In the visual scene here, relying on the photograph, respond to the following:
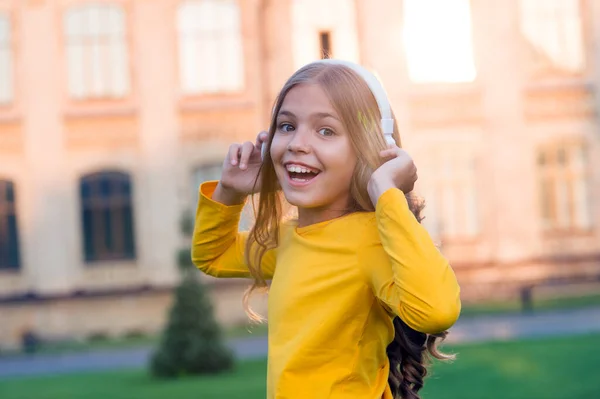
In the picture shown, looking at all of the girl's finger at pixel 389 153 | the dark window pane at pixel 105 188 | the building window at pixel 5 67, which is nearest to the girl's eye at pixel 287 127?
the girl's finger at pixel 389 153

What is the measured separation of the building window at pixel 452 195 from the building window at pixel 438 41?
149 centimetres

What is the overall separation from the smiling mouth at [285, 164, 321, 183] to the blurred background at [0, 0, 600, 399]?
16.4 m

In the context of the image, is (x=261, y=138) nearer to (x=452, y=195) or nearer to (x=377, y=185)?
(x=377, y=185)

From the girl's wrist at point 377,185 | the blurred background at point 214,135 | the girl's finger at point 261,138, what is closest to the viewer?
the girl's wrist at point 377,185

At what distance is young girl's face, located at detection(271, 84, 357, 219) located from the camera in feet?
Result: 7.82

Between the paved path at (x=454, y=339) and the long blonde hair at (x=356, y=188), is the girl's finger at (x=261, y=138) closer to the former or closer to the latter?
the long blonde hair at (x=356, y=188)

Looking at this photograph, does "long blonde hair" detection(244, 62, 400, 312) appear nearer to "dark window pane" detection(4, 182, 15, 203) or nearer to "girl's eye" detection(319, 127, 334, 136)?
"girl's eye" detection(319, 127, 334, 136)

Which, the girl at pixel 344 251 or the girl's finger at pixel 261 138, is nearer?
the girl at pixel 344 251

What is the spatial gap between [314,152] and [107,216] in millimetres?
17649

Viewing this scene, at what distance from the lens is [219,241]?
2816mm

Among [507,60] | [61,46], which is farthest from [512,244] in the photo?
[61,46]

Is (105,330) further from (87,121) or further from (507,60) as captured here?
(507,60)

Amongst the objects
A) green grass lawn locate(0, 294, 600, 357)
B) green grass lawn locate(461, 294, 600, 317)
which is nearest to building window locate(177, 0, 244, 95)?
green grass lawn locate(0, 294, 600, 357)

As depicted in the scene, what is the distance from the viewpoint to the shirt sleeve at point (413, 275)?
2.17 meters
